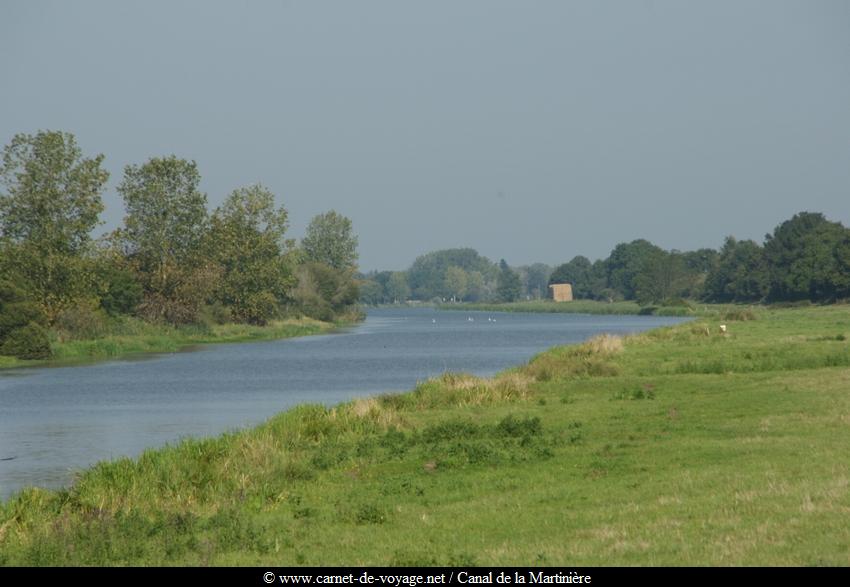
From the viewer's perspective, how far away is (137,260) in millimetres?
93500

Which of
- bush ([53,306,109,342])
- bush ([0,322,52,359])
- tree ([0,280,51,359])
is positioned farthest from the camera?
bush ([53,306,109,342])

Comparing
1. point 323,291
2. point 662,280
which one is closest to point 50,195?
point 323,291

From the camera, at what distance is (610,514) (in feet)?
43.4

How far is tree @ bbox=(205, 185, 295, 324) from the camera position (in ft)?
338

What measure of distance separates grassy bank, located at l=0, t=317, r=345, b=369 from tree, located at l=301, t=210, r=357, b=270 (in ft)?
130

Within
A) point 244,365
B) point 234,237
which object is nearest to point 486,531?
point 244,365

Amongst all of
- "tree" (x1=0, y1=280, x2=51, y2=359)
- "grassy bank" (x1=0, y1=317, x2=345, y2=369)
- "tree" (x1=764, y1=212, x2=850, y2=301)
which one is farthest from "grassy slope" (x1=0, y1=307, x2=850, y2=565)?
"tree" (x1=764, y1=212, x2=850, y2=301)

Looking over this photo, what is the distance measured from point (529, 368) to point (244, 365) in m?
29.3

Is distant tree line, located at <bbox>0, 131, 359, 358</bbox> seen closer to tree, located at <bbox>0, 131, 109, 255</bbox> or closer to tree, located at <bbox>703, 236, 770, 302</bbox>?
tree, located at <bbox>0, 131, 109, 255</bbox>

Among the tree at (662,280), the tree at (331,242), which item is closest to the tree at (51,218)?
the tree at (331,242)

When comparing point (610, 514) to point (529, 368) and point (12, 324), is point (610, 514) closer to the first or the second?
point (529, 368)

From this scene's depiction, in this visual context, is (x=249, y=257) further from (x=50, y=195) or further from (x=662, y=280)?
(x=662, y=280)

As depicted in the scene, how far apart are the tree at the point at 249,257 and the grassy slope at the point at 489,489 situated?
249ft
